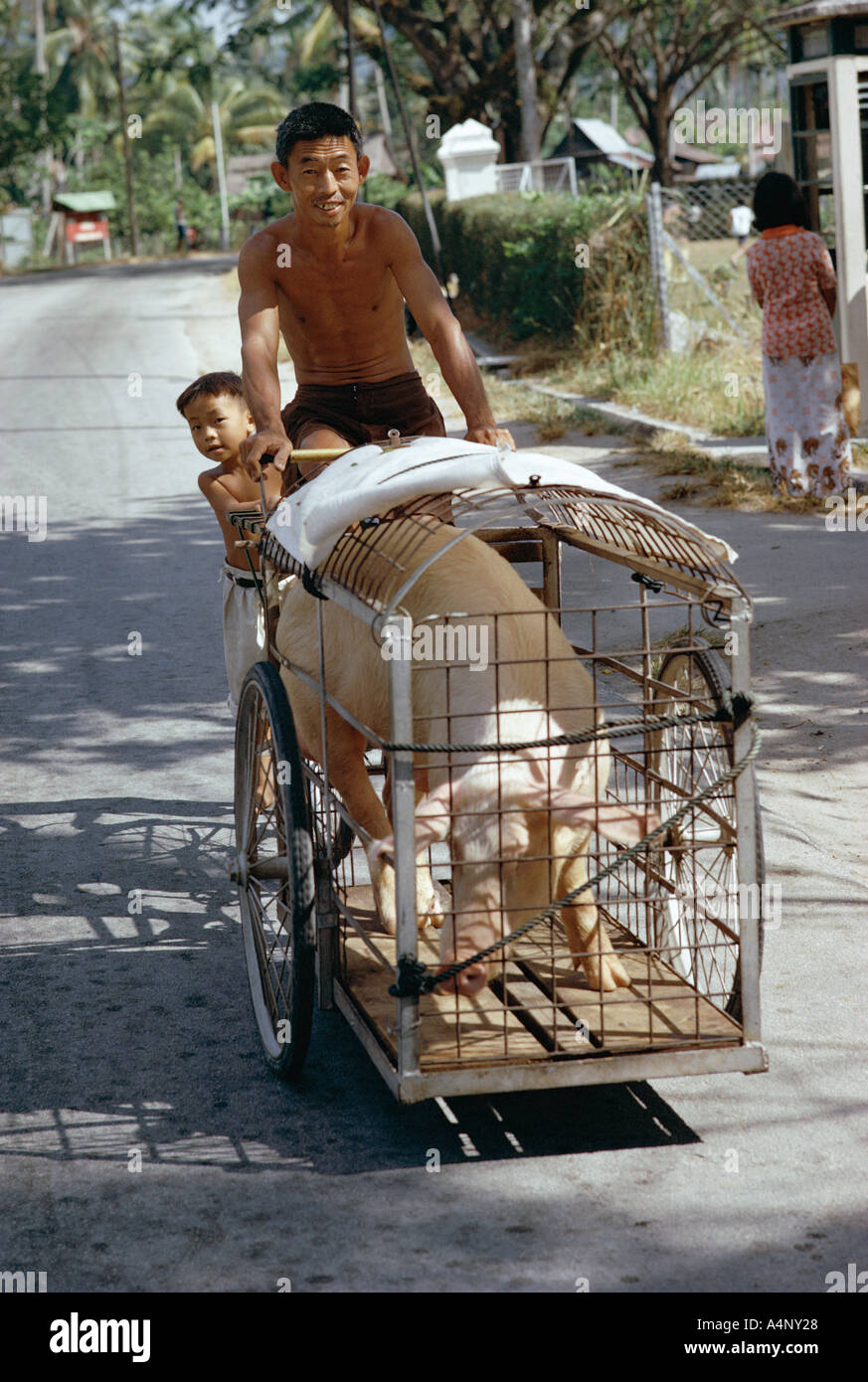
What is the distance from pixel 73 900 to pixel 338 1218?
2168 millimetres

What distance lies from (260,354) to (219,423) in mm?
743

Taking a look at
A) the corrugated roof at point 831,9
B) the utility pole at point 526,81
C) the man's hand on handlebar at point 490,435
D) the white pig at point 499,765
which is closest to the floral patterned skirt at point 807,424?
the corrugated roof at point 831,9

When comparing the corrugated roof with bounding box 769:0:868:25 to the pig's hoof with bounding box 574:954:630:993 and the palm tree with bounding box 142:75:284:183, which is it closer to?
the pig's hoof with bounding box 574:954:630:993

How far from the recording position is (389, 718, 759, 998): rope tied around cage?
3166 mm

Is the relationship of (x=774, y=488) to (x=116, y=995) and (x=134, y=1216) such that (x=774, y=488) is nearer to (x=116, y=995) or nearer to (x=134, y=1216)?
(x=116, y=995)

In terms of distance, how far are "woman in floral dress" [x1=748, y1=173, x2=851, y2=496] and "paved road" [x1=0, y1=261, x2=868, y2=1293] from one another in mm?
2584

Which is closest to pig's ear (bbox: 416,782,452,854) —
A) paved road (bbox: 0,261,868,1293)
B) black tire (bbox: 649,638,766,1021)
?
black tire (bbox: 649,638,766,1021)

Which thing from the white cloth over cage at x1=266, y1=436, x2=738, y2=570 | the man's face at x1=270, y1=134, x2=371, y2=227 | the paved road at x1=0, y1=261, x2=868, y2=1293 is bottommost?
the paved road at x1=0, y1=261, x2=868, y2=1293

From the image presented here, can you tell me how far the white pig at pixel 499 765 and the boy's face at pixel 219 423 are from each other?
1578 mm

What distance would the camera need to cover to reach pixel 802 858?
17.1 ft

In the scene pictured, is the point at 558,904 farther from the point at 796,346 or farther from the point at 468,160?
the point at 468,160

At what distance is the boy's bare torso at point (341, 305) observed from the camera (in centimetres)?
477

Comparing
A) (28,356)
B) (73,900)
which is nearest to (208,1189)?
(73,900)

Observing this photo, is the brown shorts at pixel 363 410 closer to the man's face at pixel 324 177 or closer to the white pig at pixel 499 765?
the man's face at pixel 324 177
